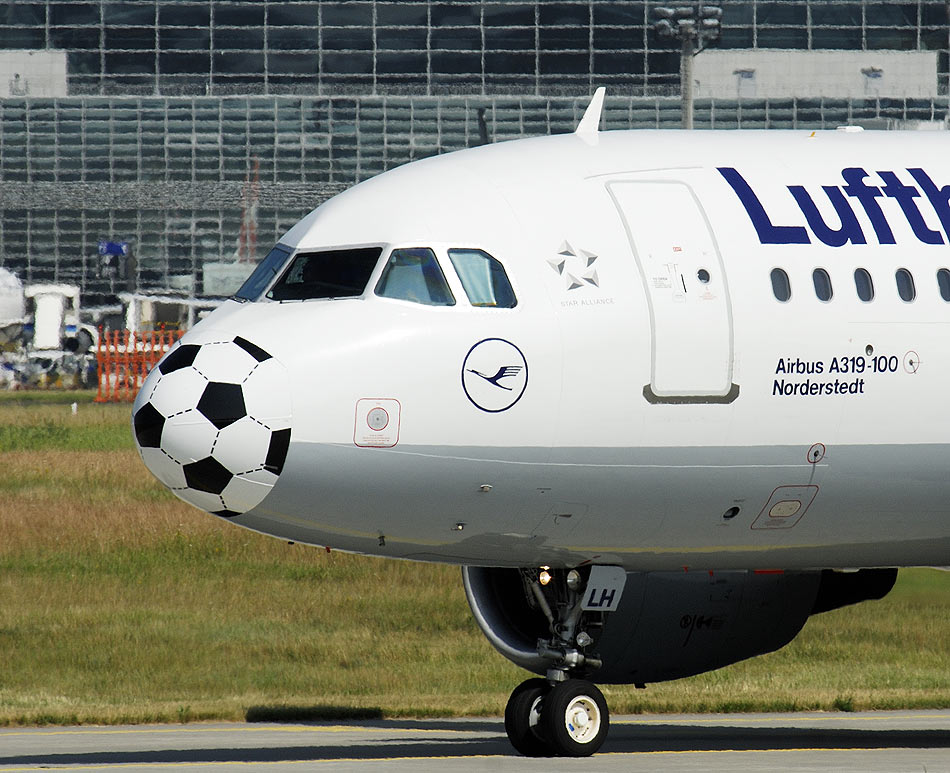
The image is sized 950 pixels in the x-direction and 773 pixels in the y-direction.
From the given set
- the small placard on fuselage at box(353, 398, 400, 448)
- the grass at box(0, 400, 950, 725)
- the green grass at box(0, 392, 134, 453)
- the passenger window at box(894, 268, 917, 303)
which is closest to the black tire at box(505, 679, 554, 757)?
the small placard on fuselage at box(353, 398, 400, 448)

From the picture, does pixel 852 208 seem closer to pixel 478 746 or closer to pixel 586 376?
pixel 586 376

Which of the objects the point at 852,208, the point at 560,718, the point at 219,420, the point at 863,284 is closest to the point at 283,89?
the point at 852,208

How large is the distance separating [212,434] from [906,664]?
47.7 feet

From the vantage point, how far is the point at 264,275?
14.8m

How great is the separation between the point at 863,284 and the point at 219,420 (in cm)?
534

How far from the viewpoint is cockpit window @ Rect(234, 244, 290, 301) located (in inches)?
576

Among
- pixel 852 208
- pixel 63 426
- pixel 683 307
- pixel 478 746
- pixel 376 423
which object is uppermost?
pixel 852 208

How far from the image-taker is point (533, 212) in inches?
577

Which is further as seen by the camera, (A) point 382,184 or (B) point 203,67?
(B) point 203,67

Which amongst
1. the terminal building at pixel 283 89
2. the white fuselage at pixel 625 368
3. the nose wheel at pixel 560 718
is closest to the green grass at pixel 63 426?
the terminal building at pixel 283 89

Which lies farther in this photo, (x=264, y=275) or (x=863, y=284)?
(x=863, y=284)

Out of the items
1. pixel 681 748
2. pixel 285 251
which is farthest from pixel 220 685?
pixel 285 251

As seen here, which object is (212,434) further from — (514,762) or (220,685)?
(220,685)

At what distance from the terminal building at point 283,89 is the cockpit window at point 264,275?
88555mm
